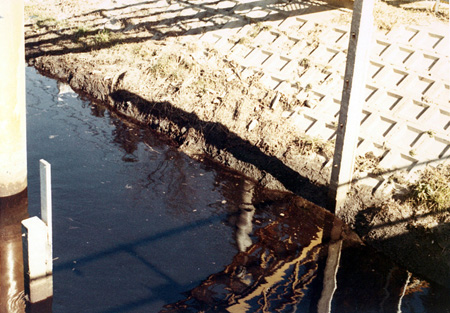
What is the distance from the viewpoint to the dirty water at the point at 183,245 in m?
9.14

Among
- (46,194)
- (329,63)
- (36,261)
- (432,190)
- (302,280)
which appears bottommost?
(302,280)

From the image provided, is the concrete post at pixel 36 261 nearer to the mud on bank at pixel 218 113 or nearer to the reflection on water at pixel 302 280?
the reflection on water at pixel 302 280

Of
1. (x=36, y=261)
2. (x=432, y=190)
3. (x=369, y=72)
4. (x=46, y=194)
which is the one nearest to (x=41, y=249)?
(x=36, y=261)

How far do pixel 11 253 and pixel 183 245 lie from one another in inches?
112

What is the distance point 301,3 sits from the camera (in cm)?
1634

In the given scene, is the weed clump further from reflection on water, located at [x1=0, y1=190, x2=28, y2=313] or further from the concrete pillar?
the concrete pillar

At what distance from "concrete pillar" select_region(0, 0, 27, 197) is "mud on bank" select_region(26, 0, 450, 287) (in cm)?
385

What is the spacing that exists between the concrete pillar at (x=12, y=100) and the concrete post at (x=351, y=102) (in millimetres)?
5719

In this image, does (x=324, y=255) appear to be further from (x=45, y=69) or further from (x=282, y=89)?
(x=45, y=69)

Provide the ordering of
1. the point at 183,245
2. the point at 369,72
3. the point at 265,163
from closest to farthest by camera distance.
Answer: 1. the point at 183,245
2. the point at 265,163
3. the point at 369,72

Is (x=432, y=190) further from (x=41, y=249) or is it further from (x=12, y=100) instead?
(x=12, y=100)

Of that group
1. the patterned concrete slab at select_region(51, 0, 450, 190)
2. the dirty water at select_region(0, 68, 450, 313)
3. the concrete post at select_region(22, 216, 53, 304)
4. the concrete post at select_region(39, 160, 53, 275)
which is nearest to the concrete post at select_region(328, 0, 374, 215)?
the dirty water at select_region(0, 68, 450, 313)

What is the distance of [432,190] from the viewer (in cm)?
1073


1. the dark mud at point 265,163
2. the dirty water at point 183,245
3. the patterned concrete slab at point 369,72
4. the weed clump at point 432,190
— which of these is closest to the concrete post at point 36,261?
the dirty water at point 183,245
